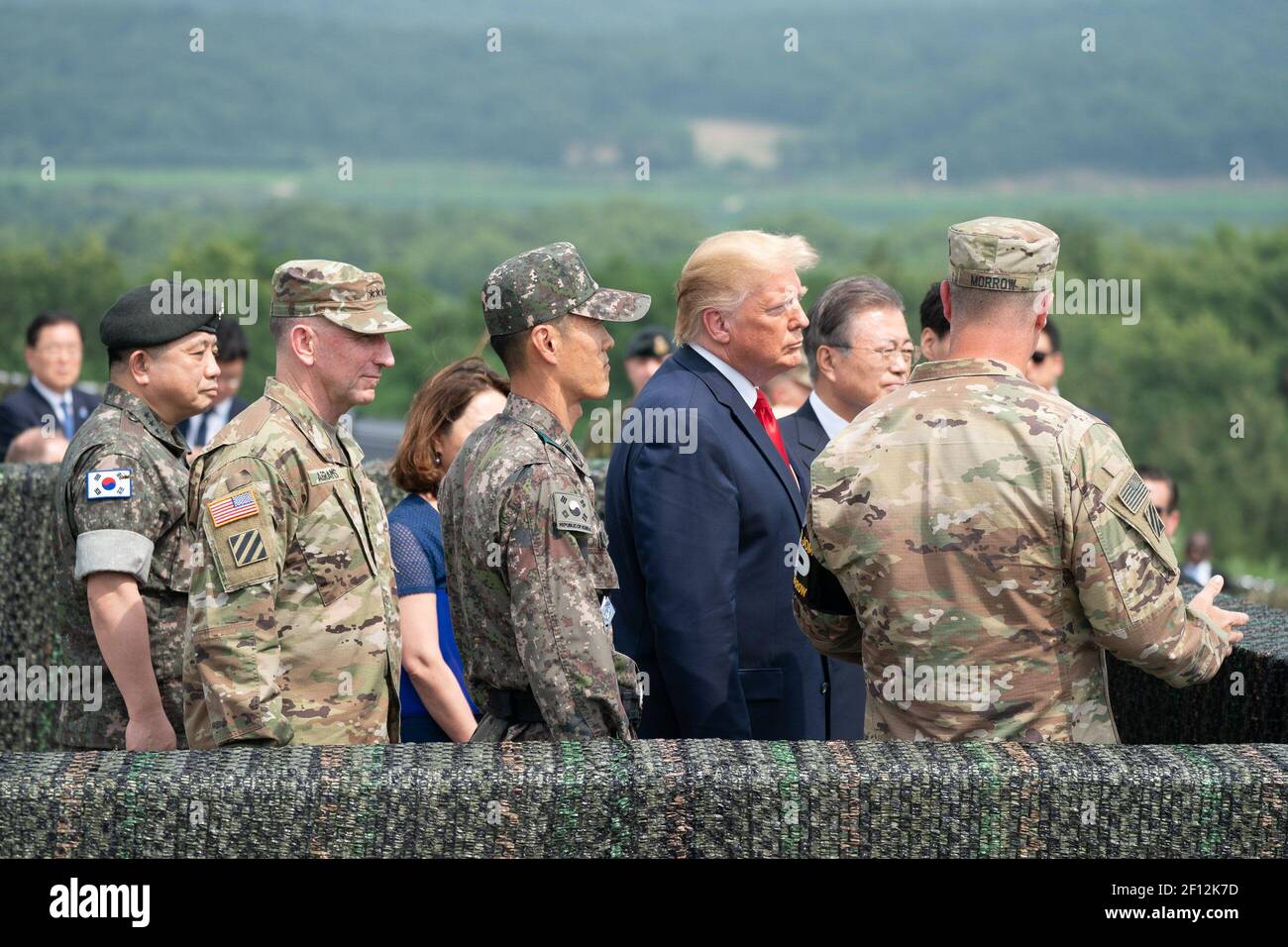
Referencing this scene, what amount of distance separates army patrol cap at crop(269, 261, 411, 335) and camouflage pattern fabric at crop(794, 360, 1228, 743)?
3.33 feet

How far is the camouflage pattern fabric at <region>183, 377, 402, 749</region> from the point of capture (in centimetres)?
304

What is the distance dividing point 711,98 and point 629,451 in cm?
15503

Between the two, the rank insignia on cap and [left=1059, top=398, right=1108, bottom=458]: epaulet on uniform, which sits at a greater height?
[left=1059, top=398, right=1108, bottom=458]: epaulet on uniform

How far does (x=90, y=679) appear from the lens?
160 inches

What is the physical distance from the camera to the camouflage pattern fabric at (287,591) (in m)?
3.04

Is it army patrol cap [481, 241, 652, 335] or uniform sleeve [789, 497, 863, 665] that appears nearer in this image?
uniform sleeve [789, 497, 863, 665]

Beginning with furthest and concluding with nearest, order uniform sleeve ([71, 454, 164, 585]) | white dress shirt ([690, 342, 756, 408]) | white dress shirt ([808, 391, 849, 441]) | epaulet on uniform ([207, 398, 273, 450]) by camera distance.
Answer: white dress shirt ([808, 391, 849, 441]), white dress shirt ([690, 342, 756, 408]), uniform sleeve ([71, 454, 164, 585]), epaulet on uniform ([207, 398, 273, 450])

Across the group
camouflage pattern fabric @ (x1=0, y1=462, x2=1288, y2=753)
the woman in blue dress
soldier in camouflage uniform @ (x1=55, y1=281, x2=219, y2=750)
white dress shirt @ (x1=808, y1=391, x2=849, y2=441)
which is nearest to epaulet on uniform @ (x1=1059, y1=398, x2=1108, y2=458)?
camouflage pattern fabric @ (x1=0, y1=462, x2=1288, y2=753)

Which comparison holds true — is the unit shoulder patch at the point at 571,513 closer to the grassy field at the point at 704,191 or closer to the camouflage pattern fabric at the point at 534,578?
the camouflage pattern fabric at the point at 534,578

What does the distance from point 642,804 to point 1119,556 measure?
99cm

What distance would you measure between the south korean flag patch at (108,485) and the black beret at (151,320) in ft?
1.27
